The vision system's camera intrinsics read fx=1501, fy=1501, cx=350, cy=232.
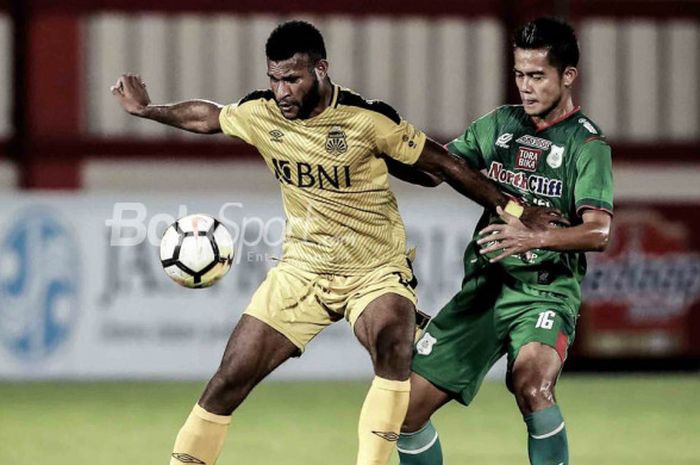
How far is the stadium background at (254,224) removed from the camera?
8.90 m

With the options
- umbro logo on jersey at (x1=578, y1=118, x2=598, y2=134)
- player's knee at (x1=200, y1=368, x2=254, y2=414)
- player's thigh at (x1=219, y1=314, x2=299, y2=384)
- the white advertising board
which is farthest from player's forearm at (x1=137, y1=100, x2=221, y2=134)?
the white advertising board

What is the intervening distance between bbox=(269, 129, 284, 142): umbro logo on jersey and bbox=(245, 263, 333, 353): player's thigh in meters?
0.50

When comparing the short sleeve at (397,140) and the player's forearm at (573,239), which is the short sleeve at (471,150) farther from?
the player's forearm at (573,239)

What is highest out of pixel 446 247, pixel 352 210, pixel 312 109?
pixel 312 109

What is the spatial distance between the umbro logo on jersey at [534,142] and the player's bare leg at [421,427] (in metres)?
0.98

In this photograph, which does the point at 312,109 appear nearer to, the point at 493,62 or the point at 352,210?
the point at 352,210

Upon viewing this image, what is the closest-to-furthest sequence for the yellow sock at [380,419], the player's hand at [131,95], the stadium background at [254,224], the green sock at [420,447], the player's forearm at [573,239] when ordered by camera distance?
the player's forearm at [573,239] → the yellow sock at [380,419] → the green sock at [420,447] → the player's hand at [131,95] → the stadium background at [254,224]

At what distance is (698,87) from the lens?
48.8 feet

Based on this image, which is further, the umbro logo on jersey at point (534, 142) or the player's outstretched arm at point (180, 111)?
the player's outstretched arm at point (180, 111)

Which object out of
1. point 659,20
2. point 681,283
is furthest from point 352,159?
point 659,20

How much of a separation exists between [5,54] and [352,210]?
923cm

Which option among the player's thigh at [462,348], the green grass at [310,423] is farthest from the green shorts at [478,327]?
the green grass at [310,423]

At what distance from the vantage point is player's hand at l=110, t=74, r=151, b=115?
20.0 ft

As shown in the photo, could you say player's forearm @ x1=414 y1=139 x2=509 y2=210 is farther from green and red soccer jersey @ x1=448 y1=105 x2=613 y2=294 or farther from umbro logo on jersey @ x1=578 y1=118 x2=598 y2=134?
umbro logo on jersey @ x1=578 y1=118 x2=598 y2=134
